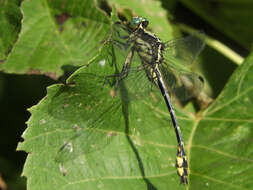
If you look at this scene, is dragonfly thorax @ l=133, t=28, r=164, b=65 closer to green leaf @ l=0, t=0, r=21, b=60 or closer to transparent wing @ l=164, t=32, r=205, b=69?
transparent wing @ l=164, t=32, r=205, b=69

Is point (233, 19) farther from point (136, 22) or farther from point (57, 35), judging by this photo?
point (57, 35)

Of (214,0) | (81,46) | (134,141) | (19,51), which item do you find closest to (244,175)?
(134,141)

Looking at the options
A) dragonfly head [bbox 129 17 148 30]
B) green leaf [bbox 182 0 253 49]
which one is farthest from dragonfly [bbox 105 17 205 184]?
green leaf [bbox 182 0 253 49]

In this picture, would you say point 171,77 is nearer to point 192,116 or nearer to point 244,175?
point 192,116

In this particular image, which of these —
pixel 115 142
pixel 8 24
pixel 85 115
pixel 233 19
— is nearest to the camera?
pixel 85 115

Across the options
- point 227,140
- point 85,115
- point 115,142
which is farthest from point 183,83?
point 85,115

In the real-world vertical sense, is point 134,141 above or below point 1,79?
above

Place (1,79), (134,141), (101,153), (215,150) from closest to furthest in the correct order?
(101,153), (134,141), (215,150), (1,79)
